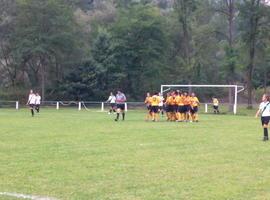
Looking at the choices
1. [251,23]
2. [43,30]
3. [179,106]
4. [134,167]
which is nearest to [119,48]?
[43,30]

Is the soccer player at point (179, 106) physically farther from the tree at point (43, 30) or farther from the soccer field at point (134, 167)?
the tree at point (43, 30)

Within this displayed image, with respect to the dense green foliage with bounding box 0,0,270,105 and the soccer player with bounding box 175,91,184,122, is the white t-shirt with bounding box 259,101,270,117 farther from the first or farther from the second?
the dense green foliage with bounding box 0,0,270,105

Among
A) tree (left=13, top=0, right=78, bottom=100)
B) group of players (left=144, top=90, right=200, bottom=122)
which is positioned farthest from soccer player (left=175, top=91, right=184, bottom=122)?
tree (left=13, top=0, right=78, bottom=100)

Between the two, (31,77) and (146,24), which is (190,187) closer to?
(146,24)

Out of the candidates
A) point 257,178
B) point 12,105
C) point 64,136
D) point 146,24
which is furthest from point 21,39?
point 257,178

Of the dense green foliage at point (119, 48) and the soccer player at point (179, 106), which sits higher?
the dense green foliage at point (119, 48)

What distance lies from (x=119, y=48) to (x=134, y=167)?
54.8 m

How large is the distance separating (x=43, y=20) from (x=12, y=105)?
10473 millimetres

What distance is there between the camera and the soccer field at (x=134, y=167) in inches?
402

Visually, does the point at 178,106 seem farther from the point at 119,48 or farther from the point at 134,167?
the point at 119,48

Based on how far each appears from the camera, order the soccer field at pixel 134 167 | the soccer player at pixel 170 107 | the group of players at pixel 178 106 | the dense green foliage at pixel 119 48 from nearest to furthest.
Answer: the soccer field at pixel 134 167, the group of players at pixel 178 106, the soccer player at pixel 170 107, the dense green foliage at pixel 119 48

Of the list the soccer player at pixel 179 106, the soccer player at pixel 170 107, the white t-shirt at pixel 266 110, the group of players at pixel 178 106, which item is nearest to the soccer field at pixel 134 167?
the white t-shirt at pixel 266 110

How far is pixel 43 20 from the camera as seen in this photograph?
215ft

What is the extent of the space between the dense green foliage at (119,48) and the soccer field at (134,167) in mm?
41647
